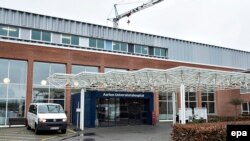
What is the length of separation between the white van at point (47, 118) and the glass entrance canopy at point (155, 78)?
2.36 metres

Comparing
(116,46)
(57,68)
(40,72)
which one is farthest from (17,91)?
(116,46)

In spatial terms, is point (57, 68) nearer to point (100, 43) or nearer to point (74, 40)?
point (74, 40)

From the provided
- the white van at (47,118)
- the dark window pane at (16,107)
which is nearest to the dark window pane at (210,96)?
the dark window pane at (16,107)

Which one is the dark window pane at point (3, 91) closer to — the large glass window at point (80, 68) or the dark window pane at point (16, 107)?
the dark window pane at point (16, 107)

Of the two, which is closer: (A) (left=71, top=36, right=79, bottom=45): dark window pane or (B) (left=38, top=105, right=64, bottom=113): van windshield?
(B) (left=38, top=105, right=64, bottom=113): van windshield

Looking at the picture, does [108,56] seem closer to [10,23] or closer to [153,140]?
[10,23]

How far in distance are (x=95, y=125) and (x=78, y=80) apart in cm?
463

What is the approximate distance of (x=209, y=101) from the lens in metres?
36.7

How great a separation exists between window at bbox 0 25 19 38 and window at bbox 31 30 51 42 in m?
1.43

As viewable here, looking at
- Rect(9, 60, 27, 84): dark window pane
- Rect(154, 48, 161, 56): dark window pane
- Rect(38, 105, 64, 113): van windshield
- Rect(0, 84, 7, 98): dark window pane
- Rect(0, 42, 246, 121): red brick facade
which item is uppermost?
Rect(154, 48, 161, 56): dark window pane

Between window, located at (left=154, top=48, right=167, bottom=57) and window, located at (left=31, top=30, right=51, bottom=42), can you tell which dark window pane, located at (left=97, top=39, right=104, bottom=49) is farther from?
window, located at (left=154, top=48, right=167, bottom=57)

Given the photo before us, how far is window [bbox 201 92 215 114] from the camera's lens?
119 feet

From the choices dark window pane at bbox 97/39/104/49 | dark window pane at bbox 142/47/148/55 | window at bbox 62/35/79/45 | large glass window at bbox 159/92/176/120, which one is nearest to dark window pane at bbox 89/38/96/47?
dark window pane at bbox 97/39/104/49

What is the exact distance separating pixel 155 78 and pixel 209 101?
60.5 ft
